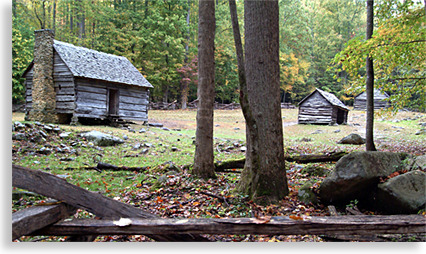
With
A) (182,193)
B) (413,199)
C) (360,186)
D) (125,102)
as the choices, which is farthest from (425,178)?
(125,102)

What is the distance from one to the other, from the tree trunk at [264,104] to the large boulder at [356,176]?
0.85m

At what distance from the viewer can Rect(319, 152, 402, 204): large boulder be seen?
451 centimetres

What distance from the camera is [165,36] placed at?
31453 mm

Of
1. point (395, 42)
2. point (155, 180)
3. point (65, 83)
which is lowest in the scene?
point (155, 180)

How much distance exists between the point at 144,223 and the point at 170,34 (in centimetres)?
3351

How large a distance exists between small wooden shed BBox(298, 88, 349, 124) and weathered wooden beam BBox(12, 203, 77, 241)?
23886 millimetres

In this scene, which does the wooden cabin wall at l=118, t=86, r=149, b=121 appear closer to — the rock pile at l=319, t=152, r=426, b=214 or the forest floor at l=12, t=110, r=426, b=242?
the forest floor at l=12, t=110, r=426, b=242

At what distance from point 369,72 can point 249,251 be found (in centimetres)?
870

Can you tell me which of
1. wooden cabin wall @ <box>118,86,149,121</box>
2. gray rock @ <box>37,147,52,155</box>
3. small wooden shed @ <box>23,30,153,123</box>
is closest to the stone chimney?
small wooden shed @ <box>23,30,153,123</box>

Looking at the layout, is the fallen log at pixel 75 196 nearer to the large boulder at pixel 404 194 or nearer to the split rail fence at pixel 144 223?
the split rail fence at pixel 144 223

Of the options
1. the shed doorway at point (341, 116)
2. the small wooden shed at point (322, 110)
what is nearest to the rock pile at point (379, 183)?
the small wooden shed at point (322, 110)

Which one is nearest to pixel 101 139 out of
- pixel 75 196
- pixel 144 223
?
pixel 75 196

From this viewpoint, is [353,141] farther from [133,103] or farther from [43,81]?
[43,81]

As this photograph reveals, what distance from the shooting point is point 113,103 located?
20.0m
